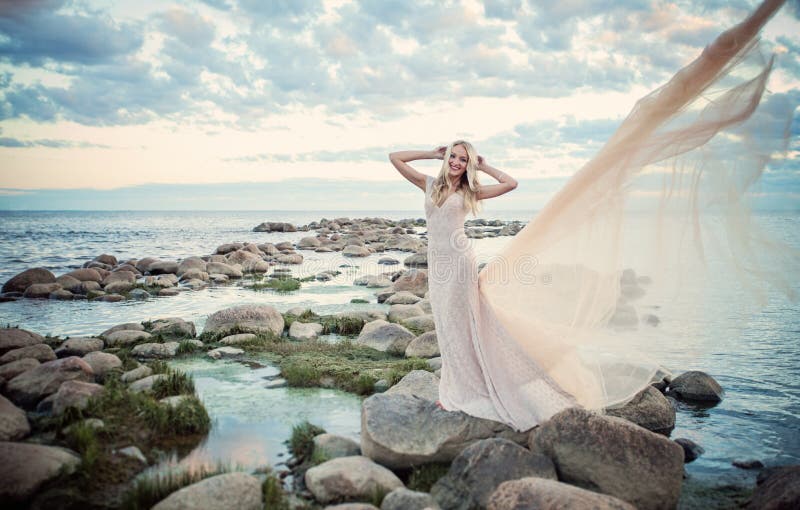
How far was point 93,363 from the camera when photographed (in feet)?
28.0

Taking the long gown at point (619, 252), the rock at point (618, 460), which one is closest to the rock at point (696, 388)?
the long gown at point (619, 252)

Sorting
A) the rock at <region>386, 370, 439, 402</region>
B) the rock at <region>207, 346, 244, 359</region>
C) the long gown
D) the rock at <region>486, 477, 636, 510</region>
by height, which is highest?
the long gown

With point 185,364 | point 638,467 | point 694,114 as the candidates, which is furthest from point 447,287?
point 185,364

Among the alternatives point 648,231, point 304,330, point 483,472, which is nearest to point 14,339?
point 304,330

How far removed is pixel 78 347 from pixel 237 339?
2958mm

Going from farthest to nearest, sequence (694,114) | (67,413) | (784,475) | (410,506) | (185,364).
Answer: (185,364)
(67,413)
(694,114)
(784,475)
(410,506)

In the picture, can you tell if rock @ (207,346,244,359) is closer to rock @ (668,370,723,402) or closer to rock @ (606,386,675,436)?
rock @ (606,386,675,436)

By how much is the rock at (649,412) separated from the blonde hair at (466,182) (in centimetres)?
327

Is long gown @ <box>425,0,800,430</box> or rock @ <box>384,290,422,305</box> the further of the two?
rock @ <box>384,290,422,305</box>

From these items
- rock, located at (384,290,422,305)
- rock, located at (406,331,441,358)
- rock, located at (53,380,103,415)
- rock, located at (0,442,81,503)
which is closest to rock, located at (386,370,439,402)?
rock, located at (406,331,441,358)

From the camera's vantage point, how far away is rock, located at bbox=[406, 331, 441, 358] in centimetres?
1021

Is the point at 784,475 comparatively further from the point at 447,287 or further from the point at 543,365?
the point at 447,287

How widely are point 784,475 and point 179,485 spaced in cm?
588

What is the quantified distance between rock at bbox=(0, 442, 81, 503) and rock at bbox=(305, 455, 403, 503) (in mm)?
2403
